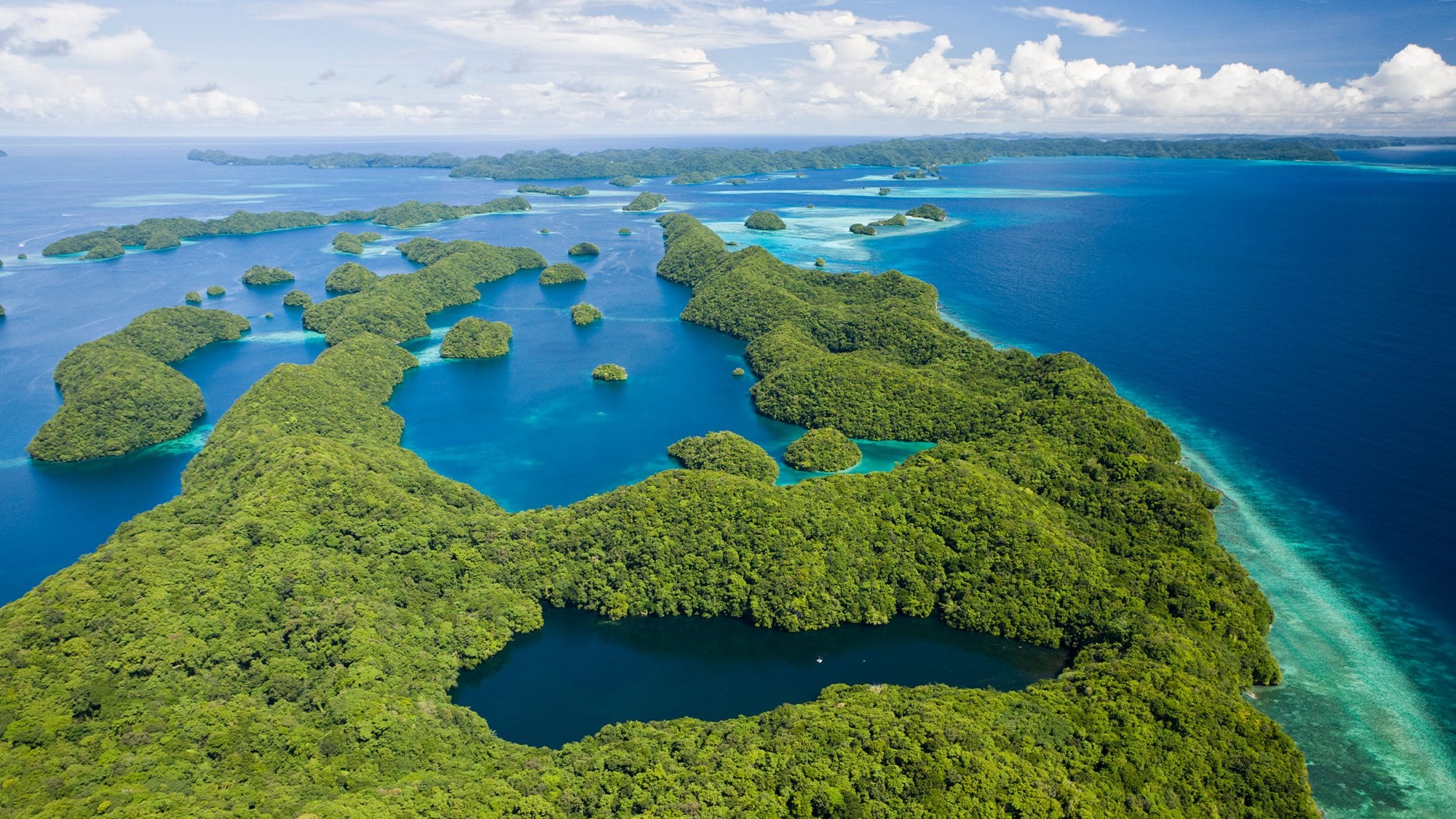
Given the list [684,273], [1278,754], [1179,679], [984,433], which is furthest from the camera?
[684,273]

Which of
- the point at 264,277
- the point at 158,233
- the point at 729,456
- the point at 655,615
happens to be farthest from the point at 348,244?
the point at 655,615

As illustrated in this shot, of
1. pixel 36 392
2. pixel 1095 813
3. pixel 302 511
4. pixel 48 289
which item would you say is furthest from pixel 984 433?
pixel 48 289

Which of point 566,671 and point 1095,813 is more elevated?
point 1095,813

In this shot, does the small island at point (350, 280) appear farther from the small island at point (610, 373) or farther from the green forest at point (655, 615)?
the green forest at point (655, 615)

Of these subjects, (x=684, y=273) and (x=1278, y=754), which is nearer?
(x=1278, y=754)

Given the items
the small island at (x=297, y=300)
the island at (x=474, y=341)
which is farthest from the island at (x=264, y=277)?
the island at (x=474, y=341)

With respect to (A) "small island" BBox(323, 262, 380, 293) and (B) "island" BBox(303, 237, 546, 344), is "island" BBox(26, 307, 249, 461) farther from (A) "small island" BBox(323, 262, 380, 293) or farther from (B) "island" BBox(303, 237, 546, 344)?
(A) "small island" BBox(323, 262, 380, 293)

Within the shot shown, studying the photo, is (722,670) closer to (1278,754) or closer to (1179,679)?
(1179,679)

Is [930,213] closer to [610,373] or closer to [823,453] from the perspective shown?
[610,373]
